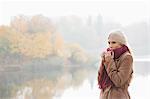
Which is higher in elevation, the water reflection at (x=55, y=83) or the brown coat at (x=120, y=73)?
the brown coat at (x=120, y=73)

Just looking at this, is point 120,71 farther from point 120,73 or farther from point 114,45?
point 114,45

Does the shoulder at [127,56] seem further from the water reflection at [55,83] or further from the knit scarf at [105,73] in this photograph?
the water reflection at [55,83]

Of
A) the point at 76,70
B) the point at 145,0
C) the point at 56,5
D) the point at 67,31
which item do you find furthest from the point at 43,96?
the point at 145,0

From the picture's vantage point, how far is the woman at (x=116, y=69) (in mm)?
1800

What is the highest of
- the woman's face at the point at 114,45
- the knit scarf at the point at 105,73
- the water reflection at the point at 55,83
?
the woman's face at the point at 114,45

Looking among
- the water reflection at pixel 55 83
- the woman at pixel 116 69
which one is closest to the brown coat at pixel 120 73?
the woman at pixel 116 69

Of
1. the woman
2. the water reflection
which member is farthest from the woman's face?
the water reflection

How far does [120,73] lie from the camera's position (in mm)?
1790

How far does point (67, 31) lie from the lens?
346 cm

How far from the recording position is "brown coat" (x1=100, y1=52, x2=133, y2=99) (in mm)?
1794

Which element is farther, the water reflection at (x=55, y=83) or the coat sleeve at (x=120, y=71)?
the water reflection at (x=55, y=83)

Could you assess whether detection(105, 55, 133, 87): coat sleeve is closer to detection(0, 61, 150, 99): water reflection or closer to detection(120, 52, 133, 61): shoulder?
detection(120, 52, 133, 61): shoulder

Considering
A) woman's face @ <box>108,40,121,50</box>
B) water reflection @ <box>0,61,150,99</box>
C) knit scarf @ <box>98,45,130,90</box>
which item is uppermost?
woman's face @ <box>108,40,121,50</box>

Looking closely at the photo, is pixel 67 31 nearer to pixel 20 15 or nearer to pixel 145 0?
pixel 20 15
